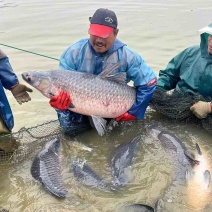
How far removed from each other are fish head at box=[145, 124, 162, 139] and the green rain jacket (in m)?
0.70

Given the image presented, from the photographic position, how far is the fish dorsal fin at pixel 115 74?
439 cm

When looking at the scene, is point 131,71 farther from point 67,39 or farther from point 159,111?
point 67,39

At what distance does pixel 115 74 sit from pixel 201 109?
3.97 ft

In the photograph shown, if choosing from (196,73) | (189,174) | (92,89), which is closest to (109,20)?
(92,89)

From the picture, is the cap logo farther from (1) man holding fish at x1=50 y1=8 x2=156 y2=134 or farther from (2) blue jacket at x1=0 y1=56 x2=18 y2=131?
(2) blue jacket at x1=0 y1=56 x2=18 y2=131

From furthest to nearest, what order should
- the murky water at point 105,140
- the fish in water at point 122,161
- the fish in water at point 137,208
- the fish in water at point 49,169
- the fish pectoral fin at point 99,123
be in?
the fish pectoral fin at point 99,123
the fish in water at point 122,161
the fish in water at point 49,169
the murky water at point 105,140
the fish in water at point 137,208

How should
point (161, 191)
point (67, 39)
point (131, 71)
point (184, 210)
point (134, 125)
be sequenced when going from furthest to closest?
point (67, 39), point (134, 125), point (131, 71), point (161, 191), point (184, 210)

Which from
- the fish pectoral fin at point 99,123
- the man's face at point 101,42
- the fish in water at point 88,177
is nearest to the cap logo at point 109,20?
the man's face at point 101,42

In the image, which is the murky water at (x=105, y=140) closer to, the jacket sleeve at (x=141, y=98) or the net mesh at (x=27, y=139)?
the net mesh at (x=27, y=139)

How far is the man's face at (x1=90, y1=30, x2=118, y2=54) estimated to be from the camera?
4324 millimetres

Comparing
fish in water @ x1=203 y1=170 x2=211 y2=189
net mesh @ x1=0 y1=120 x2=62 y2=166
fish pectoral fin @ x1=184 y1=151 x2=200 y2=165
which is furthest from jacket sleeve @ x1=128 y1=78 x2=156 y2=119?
fish in water @ x1=203 y1=170 x2=211 y2=189

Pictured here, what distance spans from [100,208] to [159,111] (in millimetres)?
2101

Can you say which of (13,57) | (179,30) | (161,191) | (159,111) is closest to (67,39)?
(13,57)

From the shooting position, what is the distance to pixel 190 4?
14.7 m
